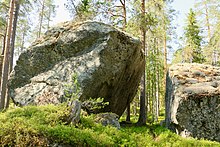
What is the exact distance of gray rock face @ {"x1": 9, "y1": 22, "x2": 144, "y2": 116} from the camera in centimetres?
855

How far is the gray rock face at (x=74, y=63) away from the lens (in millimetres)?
8555

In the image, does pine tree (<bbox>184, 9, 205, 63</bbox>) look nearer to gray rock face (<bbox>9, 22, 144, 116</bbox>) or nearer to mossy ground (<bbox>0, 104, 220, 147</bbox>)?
gray rock face (<bbox>9, 22, 144, 116</bbox>)

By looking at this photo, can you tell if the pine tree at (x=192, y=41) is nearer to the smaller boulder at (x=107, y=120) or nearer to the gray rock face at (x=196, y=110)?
the gray rock face at (x=196, y=110)

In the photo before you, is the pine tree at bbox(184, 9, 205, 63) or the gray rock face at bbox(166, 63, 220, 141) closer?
the gray rock face at bbox(166, 63, 220, 141)

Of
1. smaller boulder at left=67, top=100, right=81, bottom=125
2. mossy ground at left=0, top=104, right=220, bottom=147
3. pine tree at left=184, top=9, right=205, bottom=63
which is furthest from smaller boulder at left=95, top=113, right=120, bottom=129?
pine tree at left=184, top=9, right=205, bottom=63

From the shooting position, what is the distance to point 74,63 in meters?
9.04

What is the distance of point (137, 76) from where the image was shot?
12500 mm

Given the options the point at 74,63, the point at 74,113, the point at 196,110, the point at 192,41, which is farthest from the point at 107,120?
the point at 192,41

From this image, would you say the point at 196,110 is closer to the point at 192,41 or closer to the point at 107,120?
the point at 107,120

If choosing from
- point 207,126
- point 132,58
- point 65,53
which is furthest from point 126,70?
point 207,126

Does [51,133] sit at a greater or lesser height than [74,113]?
lesser

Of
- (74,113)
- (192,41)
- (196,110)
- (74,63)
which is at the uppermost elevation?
(192,41)

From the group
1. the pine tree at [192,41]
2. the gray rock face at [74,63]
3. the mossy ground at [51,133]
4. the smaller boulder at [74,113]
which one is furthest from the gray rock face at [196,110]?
the pine tree at [192,41]

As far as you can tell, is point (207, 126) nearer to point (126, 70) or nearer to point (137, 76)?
point (126, 70)
